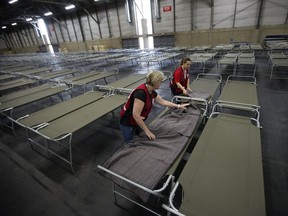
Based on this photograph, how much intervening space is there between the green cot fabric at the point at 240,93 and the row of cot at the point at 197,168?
2.37ft

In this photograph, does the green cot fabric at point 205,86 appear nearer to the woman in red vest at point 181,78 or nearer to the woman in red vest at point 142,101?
the woman in red vest at point 181,78

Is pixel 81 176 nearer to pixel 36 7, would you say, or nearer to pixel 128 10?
pixel 128 10

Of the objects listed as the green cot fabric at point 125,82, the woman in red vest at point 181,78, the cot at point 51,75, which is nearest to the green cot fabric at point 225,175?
the woman in red vest at point 181,78

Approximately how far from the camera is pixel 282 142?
2.33 meters

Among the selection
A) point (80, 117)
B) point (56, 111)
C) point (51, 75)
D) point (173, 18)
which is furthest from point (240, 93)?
point (173, 18)

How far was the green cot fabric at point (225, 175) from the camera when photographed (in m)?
1.05

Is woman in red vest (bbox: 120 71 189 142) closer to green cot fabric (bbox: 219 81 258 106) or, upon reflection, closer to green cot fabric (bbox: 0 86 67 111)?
green cot fabric (bbox: 219 81 258 106)

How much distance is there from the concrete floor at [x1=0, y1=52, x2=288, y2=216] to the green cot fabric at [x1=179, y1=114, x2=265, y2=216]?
1.91 feet

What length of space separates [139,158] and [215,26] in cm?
1284

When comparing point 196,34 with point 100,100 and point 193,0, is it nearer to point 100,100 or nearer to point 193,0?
point 193,0

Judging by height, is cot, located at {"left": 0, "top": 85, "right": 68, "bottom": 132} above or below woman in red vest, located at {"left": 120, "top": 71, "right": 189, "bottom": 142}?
below

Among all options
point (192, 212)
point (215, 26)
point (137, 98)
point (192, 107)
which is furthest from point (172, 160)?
point (215, 26)

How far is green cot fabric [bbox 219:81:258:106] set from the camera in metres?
2.57

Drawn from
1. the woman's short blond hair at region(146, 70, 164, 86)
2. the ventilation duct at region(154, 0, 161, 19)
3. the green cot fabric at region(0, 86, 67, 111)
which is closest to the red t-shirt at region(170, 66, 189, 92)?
the woman's short blond hair at region(146, 70, 164, 86)
